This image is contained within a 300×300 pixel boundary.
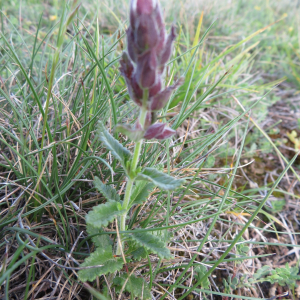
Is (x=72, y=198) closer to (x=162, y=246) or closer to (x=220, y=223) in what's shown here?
(x=162, y=246)

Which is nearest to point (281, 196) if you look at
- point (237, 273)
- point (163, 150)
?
point (237, 273)

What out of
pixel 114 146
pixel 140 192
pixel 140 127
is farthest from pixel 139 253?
pixel 140 127

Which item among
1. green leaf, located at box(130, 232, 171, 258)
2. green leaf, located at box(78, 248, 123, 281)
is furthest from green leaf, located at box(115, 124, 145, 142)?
green leaf, located at box(78, 248, 123, 281)

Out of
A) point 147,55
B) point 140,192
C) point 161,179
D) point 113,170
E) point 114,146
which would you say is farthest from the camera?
point 113,170

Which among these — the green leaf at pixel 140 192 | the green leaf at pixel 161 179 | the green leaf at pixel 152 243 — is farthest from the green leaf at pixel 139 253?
the green leaf at pixel 161 179

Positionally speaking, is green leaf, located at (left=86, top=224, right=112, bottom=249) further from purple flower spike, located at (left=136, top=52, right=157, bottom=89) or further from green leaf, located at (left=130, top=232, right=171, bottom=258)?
purple flower spike, located at (left=136, top=52, right=157, bottom=89)

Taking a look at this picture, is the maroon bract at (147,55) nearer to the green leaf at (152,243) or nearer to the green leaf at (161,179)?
the green leaf at (161,179)

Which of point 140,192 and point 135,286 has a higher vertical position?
point 140,192

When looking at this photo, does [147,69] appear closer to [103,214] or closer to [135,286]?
[103,214]
